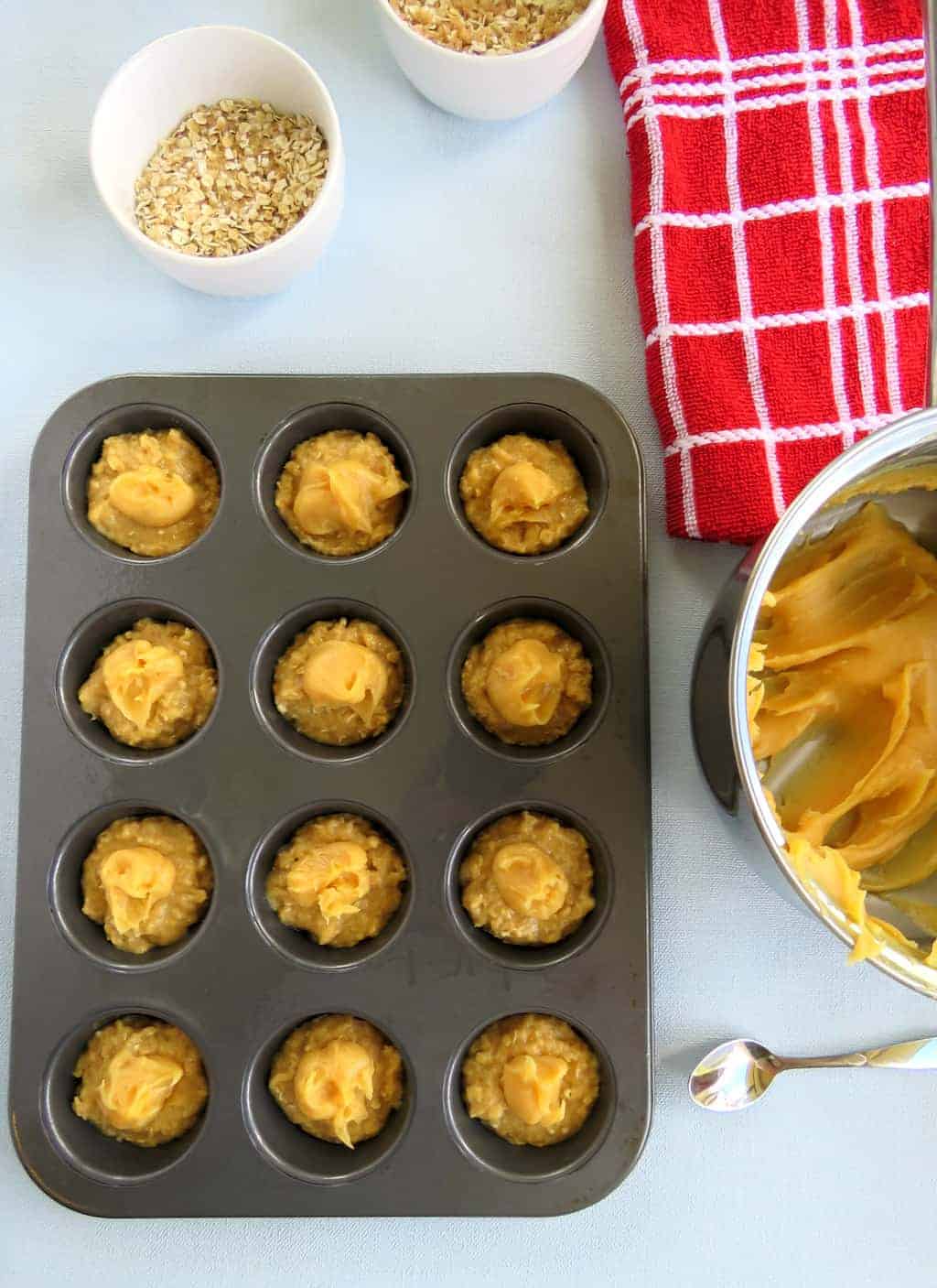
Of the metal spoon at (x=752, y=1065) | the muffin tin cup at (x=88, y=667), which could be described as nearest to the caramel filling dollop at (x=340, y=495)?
the muffin tin cup at (x=88, y=667)

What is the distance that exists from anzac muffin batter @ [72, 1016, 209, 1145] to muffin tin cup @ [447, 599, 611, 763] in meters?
0.55

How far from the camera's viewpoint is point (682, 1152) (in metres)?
1.51

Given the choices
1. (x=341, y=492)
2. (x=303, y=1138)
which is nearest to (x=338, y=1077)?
(x=303, y=1138)

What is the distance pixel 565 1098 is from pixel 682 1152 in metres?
0.26

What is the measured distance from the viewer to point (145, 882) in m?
1.35

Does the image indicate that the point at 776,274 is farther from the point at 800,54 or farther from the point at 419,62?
the point at 419,62

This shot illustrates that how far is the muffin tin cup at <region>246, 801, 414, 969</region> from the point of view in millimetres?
1386

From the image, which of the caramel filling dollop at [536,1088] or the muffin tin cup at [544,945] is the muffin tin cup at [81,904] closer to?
the muffin tin cup at [544,945]

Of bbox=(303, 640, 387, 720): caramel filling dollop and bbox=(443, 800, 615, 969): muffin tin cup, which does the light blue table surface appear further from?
bbox=(303, 640, 387, 720): caramel filling dollop

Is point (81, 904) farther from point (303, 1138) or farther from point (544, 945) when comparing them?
point (544, 945)

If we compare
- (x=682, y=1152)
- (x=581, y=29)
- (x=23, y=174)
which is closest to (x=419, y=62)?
(x=581, y=29)

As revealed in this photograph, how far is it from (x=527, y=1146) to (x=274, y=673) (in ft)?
2.30

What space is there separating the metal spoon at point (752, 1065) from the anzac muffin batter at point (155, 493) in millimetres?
997

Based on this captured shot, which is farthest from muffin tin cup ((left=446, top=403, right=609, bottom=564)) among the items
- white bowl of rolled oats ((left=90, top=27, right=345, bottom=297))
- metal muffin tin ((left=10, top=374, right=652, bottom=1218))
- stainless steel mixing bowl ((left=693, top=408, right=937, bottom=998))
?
white bowl of rolled oats ((left=90, top=27, right=345, bottom=297))
